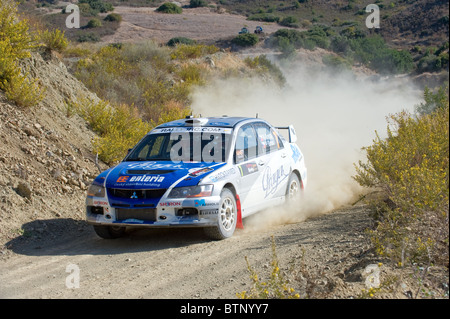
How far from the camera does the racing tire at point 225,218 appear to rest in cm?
777

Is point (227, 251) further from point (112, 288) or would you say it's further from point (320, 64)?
point (320, 64)

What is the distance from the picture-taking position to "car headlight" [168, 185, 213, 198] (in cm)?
758

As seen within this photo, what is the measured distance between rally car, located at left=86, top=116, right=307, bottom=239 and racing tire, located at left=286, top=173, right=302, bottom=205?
0.11 ft

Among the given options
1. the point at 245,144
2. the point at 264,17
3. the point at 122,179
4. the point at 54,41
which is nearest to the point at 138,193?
the point at 122,179

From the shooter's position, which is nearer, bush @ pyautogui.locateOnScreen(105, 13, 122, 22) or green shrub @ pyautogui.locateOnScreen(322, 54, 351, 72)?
green shrub @ pyautogui.locateOnScreen(322, 54, 351, 72)

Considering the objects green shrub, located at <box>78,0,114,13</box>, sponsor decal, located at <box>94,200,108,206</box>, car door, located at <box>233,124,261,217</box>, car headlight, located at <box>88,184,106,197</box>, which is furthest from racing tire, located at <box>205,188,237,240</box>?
green shrub, located at <box>78,0,114,13</box>

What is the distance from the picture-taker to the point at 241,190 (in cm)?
836

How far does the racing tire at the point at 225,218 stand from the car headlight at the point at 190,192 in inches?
11.2

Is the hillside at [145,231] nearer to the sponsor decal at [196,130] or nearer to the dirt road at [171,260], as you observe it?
the dirt road at [171,260]

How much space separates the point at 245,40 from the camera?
4584 centimetres

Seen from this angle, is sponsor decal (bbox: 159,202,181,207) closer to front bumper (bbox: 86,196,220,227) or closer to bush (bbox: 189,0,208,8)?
front bumper (bbox: 86,196,220,227)

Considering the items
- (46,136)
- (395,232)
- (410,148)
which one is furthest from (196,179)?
(46,136)

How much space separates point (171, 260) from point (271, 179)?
2.78 m
